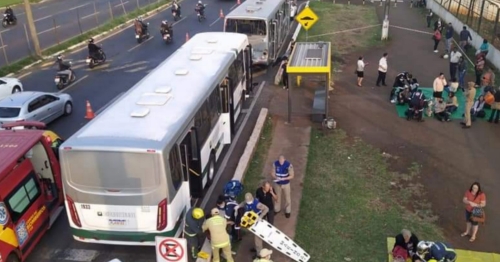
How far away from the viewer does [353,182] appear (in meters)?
13.1

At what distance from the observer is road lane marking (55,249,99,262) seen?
10242mm

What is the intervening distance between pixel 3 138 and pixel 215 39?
791 cm

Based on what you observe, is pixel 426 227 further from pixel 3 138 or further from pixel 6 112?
pixel 6 112

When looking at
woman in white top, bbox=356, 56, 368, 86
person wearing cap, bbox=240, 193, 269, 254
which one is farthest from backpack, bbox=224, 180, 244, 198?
woman in white top, bbox=356, 56, 368, 86

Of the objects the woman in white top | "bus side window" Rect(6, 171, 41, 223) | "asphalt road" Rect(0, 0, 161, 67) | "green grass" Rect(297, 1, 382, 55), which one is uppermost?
"bus side window" Rect(6, 171, 41, 223)

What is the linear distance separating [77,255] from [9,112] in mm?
7615

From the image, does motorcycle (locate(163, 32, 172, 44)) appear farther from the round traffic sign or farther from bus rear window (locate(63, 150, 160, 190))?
the round traffic sign

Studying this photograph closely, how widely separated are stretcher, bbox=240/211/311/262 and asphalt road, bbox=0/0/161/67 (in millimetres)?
19891

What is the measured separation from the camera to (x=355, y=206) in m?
11.9

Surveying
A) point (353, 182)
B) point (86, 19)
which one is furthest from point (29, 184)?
point (86, 19)

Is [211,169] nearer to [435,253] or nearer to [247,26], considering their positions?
[435,253]

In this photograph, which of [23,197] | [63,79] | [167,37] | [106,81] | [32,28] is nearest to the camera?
[23,197]

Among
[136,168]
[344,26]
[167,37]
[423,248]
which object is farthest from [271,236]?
[344,26]

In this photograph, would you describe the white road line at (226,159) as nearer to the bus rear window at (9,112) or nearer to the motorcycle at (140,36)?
the bus rear window at (9,112)
